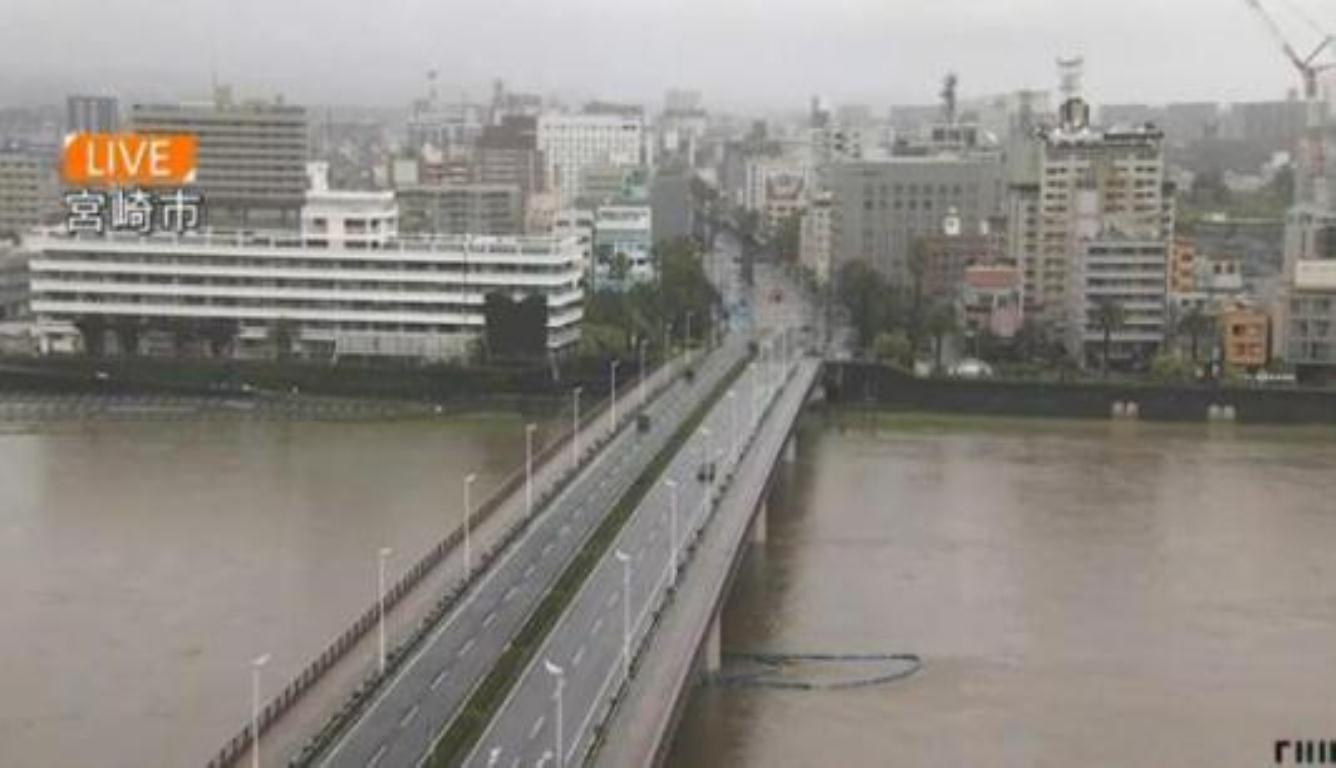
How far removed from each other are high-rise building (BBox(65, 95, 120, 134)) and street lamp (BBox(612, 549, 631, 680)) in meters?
33.4

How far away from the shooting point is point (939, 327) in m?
19.7

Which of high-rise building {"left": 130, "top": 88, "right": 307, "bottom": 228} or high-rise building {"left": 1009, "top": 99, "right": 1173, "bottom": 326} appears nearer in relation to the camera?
high-rise building {"left": 1009, "top": 99, "right": 1173, "bottom": 326}

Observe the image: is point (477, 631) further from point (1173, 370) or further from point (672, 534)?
point (1173, 370)

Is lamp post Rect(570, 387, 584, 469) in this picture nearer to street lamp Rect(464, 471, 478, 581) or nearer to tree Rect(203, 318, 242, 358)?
street lamp Rect(464, 471, 478, 581)

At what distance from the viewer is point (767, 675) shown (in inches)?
320

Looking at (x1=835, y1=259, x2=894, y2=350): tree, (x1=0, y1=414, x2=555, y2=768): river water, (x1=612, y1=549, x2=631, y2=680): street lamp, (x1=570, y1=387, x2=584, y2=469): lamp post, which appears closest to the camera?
(x1=612, y1=549, x2=631, y2=680): street lamp

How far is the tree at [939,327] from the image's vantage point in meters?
19.5

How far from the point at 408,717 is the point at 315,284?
41.5 feet

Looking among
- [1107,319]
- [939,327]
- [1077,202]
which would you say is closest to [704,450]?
[1107,319]

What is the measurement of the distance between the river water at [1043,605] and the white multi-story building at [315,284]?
4587 millimetres

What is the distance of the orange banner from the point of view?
19.0 m

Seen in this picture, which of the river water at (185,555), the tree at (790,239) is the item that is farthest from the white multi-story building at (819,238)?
the river water at (185,555)

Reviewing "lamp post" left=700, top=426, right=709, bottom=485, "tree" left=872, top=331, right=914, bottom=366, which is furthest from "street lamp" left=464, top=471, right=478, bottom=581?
"tree" left=872, top=331, right=914, bottom=366

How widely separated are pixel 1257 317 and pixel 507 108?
45.1 metres
